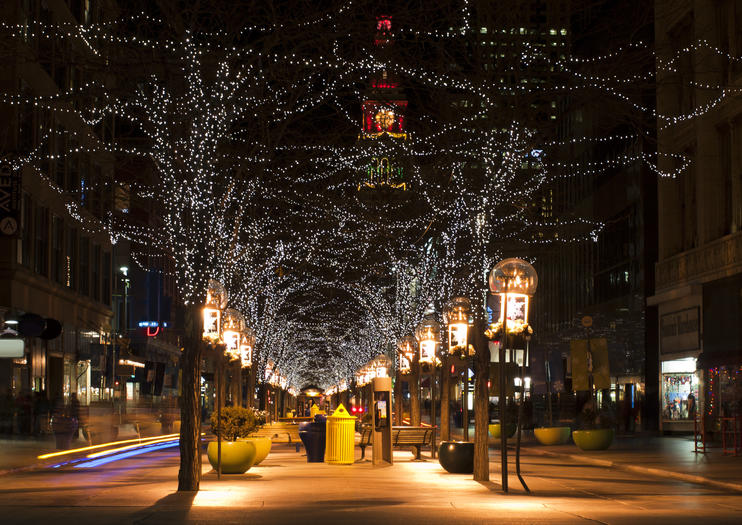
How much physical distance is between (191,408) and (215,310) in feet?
28.7

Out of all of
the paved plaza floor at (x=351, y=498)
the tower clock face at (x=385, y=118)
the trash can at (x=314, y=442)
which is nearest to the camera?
the paved plaza floor at (x=351, y=498)

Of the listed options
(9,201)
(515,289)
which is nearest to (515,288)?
(515,289)

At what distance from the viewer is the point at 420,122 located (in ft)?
89.6

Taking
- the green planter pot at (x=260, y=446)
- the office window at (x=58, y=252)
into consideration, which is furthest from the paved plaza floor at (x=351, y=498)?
the office window at (x=58, y=252)

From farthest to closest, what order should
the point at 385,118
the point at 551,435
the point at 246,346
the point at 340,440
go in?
the point at 246,346 → the point at 551,435 → the point at 340,440 → the point at 385,118

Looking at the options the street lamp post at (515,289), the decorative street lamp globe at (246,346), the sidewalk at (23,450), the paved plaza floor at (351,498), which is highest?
the street lamp post at (515,289)

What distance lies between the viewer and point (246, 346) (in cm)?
4209

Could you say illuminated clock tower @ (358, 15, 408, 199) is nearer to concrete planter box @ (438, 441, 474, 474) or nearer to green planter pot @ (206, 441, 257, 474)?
green planter pot @ (206, 441, 257, 474)

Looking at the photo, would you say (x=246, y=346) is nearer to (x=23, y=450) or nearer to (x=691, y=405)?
(x=23, y=450)

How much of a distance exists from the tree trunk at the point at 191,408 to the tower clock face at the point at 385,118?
17.4 ft

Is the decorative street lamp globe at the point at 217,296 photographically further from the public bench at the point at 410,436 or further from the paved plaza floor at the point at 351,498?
the public bench at the point at 410,436

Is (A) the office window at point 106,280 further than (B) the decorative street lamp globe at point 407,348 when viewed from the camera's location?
Yes

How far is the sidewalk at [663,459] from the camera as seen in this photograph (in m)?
25.3

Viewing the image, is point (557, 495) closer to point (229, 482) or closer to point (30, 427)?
point (229, 482)
